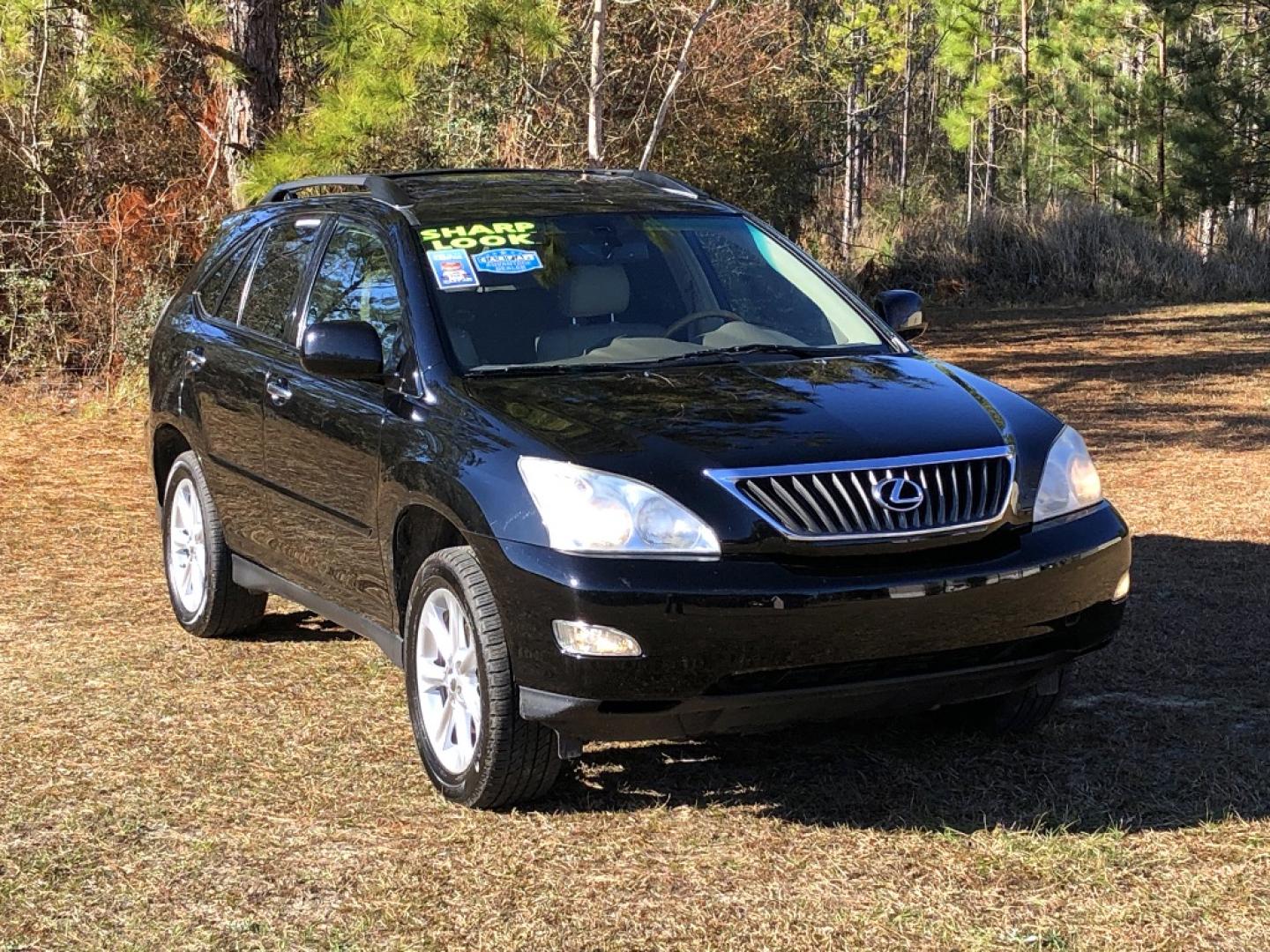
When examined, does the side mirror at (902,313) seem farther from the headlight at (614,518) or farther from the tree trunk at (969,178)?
the tree trunk at (969,178)

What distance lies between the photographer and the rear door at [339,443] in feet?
17.4

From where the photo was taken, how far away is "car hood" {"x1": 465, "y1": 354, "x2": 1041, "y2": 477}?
4500 millimetres

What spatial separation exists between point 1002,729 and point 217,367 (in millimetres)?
3112

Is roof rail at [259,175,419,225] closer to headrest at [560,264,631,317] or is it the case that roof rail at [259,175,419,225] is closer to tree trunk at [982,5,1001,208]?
headrest at [560,264,631,317]

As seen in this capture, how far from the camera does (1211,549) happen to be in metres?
8.27

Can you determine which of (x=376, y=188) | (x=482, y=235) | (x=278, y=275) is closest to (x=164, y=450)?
(x=278, y=275)

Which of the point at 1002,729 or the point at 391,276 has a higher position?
the point at 391,276

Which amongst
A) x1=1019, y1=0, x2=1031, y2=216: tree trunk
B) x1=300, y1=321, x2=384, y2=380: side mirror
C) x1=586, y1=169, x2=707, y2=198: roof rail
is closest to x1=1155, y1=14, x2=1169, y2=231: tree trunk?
x1=1019, y1=0, x2=1031, y2=216: tree trunk

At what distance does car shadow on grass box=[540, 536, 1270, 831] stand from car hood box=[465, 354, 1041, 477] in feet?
3.35

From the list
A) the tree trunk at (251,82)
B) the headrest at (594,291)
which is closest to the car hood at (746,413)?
the headrest at (594,291)

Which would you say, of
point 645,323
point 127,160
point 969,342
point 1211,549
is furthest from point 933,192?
point 645,323

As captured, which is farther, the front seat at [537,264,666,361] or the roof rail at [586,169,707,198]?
the roof rail at [586,169,707,198]

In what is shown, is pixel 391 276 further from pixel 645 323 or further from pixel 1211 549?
pixel 1211 549

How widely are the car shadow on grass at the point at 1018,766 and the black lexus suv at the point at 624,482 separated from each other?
241mm
